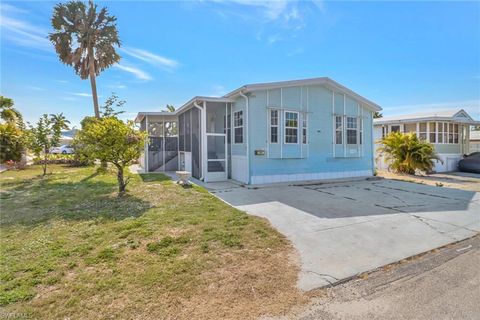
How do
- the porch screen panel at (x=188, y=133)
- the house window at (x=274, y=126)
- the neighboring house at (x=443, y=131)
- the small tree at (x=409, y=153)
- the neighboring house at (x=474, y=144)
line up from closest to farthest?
the house window at (x=274, y=126) < the porch screen panel at (x=188, y=133) < the small tree at (x=409, y=153) < the neighboring house at (x=443, y=131) < the neighboring house at (x=474, y=144)

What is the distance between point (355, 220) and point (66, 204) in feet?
24.7

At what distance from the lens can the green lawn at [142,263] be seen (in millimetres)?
2713

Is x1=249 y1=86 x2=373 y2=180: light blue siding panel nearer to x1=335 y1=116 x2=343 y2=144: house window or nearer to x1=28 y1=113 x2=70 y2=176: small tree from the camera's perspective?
x1=335 y1=116 x2=343 y2=144: house window

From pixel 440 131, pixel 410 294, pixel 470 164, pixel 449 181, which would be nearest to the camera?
pixel 410 294

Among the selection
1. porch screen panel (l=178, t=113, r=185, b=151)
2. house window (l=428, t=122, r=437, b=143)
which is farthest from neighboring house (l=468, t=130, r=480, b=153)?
porch screen panel (l=178, t=113, r=185, b=151)

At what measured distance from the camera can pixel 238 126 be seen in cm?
1150

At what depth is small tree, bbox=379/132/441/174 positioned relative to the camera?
49.7 feet

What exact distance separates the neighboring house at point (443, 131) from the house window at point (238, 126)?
12.0 meters

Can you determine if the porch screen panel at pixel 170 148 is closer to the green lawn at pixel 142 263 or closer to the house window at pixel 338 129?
the house window at pixel 338 129

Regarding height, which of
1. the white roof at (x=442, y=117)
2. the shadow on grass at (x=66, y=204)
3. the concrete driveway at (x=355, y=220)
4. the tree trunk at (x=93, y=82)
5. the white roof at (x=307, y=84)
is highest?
the tree trunk at (x=93, y=82)

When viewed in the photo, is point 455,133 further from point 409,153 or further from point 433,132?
point 409,153

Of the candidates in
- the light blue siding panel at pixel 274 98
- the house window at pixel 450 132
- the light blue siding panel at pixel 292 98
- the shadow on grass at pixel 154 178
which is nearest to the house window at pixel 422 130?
the house window at pixel 450 132

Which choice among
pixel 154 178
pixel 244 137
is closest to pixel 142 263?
pixel 244 137

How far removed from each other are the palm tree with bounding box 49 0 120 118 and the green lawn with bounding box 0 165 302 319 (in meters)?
15.3
